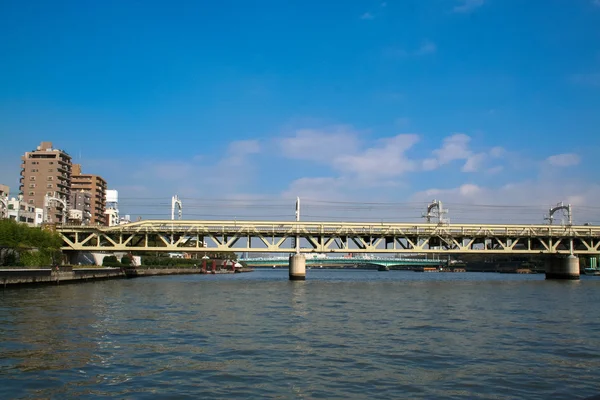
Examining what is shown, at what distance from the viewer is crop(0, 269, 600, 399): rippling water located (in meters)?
17.5

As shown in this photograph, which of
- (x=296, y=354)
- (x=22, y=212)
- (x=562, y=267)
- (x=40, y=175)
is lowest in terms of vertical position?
(x=296, y=354)

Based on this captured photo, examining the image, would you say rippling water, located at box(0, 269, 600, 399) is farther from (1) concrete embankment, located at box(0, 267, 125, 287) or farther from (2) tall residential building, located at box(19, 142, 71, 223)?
(2) tall residential building, located at box(19, 142, 71, 223)

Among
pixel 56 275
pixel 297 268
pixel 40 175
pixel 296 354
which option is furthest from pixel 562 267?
pixel 40 175

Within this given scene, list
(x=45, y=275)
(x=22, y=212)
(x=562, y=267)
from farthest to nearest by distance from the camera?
(x=22, y=212)
(x=562, y=267)
(x=45, y=275)

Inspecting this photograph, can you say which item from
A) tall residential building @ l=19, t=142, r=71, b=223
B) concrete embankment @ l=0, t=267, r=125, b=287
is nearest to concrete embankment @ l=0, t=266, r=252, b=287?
concrete embankment @ l=0, t=267, r=125, b=287

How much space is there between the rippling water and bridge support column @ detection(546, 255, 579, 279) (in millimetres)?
72926

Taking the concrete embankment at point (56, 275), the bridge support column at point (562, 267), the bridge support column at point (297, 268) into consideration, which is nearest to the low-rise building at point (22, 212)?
the concrete embankment at point (56, 275)

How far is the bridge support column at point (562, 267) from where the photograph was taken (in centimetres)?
10456

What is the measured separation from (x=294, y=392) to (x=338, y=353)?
260 inches

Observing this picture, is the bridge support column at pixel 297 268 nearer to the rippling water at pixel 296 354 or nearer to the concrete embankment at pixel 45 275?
the concrete embankment at pixel 45 275

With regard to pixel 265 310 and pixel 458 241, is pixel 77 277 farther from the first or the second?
pixel 458 241

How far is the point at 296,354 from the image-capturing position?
23.2 metres

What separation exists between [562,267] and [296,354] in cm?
9891

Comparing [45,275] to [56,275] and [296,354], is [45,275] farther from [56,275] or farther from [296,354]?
[296,354]
